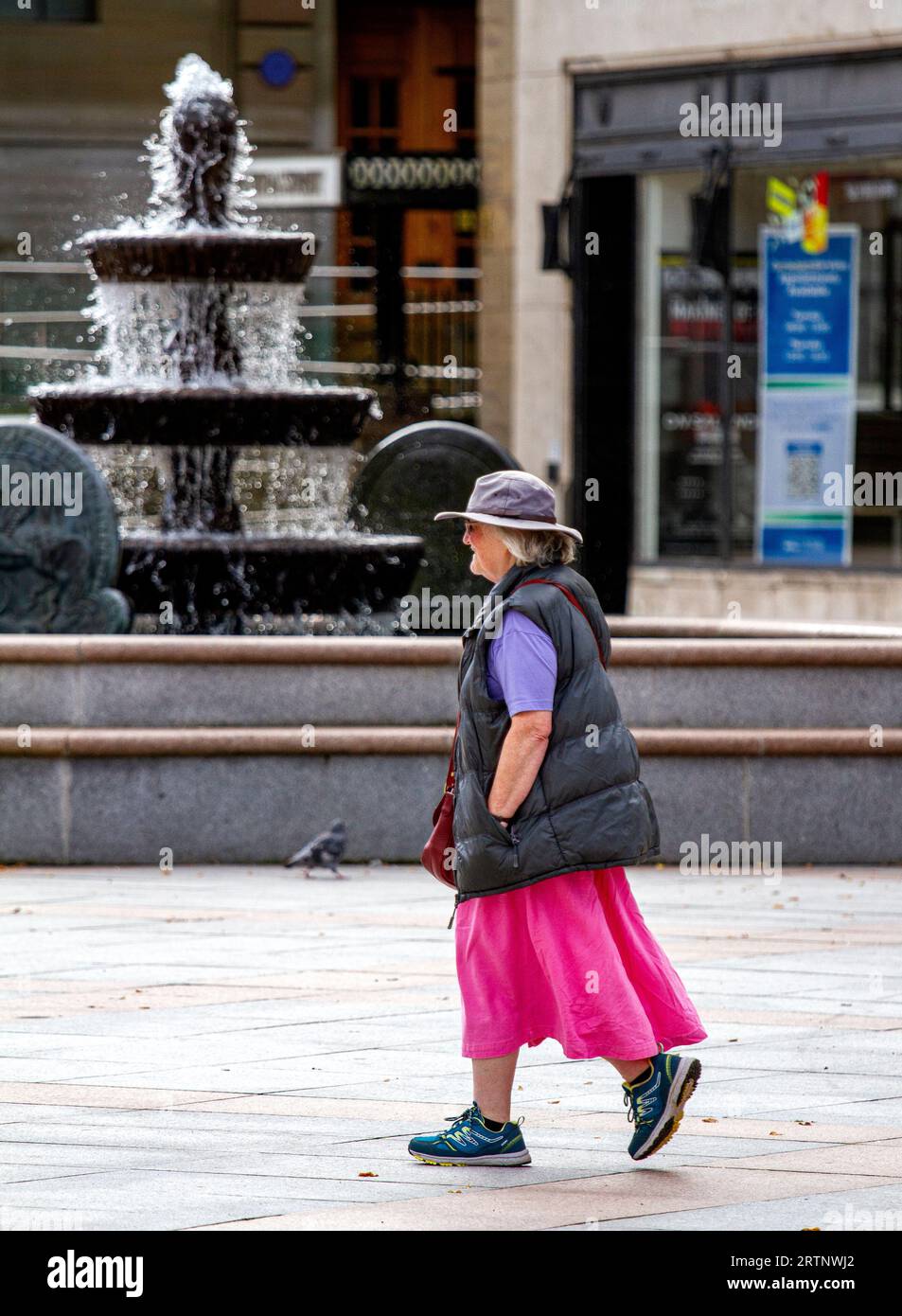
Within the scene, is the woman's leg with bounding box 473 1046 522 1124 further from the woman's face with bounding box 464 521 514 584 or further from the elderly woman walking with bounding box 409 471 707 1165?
the woman's face with bounding box 464 521 514 584

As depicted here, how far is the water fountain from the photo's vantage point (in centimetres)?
1263

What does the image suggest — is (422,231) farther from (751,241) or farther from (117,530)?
(117,530)

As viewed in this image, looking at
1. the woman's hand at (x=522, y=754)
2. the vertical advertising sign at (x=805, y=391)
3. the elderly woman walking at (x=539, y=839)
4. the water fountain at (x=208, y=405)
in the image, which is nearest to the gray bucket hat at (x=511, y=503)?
the elderly woman walking at (x=539, y=839)

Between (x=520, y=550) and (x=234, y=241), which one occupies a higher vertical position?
(x=234, y=241)

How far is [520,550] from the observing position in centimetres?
581

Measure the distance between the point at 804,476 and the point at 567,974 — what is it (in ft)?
49.3

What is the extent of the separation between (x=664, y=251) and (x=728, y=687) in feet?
36.1

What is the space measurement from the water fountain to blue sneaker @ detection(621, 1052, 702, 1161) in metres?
7.06

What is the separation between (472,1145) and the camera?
227 inches

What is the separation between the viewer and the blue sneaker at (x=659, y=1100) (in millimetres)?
5723

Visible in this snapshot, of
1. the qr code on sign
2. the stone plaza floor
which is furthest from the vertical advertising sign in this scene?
the stone plaza floor

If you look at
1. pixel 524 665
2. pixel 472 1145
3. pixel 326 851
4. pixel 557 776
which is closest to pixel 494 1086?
pixel 472 1145

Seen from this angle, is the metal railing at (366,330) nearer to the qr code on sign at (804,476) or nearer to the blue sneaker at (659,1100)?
the qr code on sign at (804,476)
